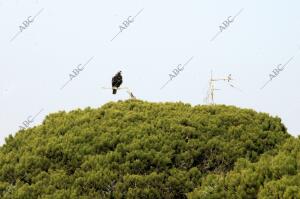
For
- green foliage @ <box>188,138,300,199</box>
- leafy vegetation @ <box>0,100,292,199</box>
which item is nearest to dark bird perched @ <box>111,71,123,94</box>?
leafy vegetation @ <box>0,100,292,199</box>

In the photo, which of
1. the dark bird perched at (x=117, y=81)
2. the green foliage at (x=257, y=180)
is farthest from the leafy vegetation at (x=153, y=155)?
the dark bird perched at (x=117, y=81)

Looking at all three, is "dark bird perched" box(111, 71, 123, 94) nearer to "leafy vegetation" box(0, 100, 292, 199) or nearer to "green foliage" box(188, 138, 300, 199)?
"leafy vegetation" box(0, 100, 292, 199)

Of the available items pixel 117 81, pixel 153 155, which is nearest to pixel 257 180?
pixel 153 155

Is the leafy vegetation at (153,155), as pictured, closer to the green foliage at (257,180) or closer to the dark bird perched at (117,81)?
the green foliage at (257,180)

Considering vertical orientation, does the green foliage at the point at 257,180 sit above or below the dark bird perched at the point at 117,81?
below

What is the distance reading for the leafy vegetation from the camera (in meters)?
8.06

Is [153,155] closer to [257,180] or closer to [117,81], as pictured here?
[257,180]

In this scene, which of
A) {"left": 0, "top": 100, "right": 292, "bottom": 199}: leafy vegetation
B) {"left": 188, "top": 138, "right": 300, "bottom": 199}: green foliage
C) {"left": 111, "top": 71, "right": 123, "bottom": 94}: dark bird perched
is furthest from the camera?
{"left": 111, "top": 71, "right": 123, "bottom": 94}: dark bird perched

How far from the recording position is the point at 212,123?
975 cm

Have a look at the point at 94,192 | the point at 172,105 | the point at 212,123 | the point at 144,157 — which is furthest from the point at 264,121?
the point at 94,192

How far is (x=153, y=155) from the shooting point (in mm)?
8844

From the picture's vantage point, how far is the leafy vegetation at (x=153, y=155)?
8.06 m

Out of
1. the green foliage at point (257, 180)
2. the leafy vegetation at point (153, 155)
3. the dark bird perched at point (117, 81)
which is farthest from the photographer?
the dark bird perched at point (117, 81)

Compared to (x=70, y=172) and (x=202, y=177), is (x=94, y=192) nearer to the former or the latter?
(x=70, y=172)
